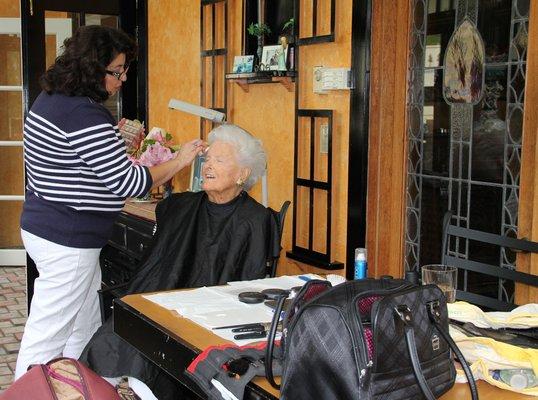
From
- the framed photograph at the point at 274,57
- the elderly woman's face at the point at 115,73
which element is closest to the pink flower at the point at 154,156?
the framed photograph at the point at 274,57

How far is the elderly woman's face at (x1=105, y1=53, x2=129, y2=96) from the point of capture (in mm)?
3066

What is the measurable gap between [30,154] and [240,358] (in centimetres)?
161

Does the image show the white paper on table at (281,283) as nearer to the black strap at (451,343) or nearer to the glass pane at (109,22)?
the black strap at (451,343)

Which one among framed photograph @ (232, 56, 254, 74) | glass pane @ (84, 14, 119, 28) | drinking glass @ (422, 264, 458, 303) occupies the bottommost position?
drinking glass @ (422, 264, 458, 303)

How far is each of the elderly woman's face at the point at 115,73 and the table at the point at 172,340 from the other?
3.47ft

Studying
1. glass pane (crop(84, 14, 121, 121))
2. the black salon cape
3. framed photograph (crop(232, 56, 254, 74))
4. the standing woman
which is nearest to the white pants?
the standing woman

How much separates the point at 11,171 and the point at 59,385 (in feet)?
17.6

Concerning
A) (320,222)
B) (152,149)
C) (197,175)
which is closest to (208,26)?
(152,149)

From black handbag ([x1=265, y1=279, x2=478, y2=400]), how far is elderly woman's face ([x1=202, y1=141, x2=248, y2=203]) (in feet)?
4.73

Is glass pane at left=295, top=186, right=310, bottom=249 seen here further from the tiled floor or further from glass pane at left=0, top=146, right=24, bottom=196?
glass pane at left=0, top=146, right=24, bottom=196

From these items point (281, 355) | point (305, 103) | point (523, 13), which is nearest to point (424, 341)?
point (281, 355)

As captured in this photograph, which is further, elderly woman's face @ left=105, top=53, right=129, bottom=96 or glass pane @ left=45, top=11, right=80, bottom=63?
glass pane @ left=45, top=11, right=80, bottom=63

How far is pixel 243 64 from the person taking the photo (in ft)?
14.2

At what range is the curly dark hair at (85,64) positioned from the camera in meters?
2.93
